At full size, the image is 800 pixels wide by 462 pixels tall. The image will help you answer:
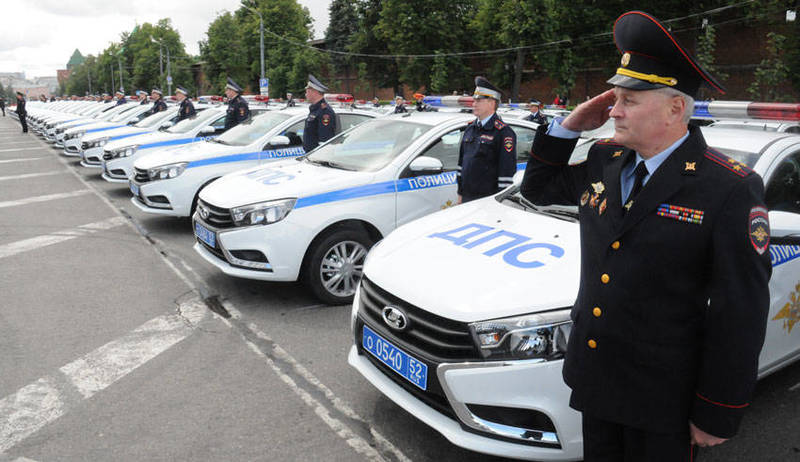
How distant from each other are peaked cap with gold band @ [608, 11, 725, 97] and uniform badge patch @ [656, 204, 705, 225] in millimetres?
334

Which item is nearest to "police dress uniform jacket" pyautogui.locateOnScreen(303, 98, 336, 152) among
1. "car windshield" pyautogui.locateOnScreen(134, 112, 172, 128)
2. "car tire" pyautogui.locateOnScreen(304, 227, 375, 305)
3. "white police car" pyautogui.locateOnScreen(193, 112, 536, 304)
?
"white police car" pyautogui.locateOnScreen(193, 112, 536, 304)

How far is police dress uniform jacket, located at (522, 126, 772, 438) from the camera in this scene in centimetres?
168

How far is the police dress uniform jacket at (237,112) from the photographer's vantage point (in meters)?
9.66

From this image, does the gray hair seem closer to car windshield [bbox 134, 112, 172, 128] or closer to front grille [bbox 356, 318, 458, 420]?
front grille [bbox 356, 318, 458, 420]

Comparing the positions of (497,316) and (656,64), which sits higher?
(656,64)

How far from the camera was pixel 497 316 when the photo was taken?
2.65 metres

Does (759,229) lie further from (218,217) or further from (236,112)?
(236,112)

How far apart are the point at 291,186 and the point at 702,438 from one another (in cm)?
404

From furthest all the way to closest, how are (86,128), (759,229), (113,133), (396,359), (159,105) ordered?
(159,105) < (86,128) < (113,133) < (396,359) < (759,229)

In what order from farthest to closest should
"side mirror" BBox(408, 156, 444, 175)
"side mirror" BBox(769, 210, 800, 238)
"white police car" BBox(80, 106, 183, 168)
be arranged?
"white police car" BBox(80, 106, 183, 168) < "side mirror" BBox(408, 156, 444, 175) < "side mirror" BBox(769, 210, 800, 238)

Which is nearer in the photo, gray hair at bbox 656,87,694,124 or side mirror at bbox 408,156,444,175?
gray hair at bbox 656,87,694,124

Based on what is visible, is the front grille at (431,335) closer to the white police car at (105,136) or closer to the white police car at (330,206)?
the white police car at (330,206)

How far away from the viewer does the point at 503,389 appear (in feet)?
8.48

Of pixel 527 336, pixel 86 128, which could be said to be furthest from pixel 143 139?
pixel 527 336
